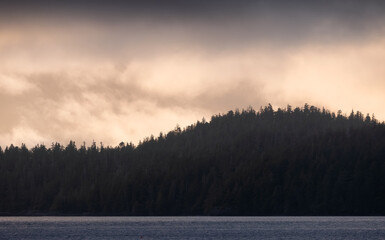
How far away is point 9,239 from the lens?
151m

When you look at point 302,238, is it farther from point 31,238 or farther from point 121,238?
point 31,238

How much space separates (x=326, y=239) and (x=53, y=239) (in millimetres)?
55243

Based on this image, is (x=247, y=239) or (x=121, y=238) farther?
(x=121, y=238)

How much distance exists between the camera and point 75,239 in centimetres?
15288

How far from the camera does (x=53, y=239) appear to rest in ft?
517

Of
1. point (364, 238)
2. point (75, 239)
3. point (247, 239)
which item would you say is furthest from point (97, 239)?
point (364, 238)

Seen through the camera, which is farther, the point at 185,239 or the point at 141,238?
the point at 141,238

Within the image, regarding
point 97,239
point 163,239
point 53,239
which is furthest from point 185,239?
point 53,239

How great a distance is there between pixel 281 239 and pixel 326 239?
972 centimetres

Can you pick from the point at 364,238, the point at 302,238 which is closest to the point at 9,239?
the point at 302,238

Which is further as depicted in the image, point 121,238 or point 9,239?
point 121,238

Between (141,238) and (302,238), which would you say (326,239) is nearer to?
(302,238)

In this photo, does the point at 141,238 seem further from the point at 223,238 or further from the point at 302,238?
the point at 302,238

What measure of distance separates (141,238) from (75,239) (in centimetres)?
1456
